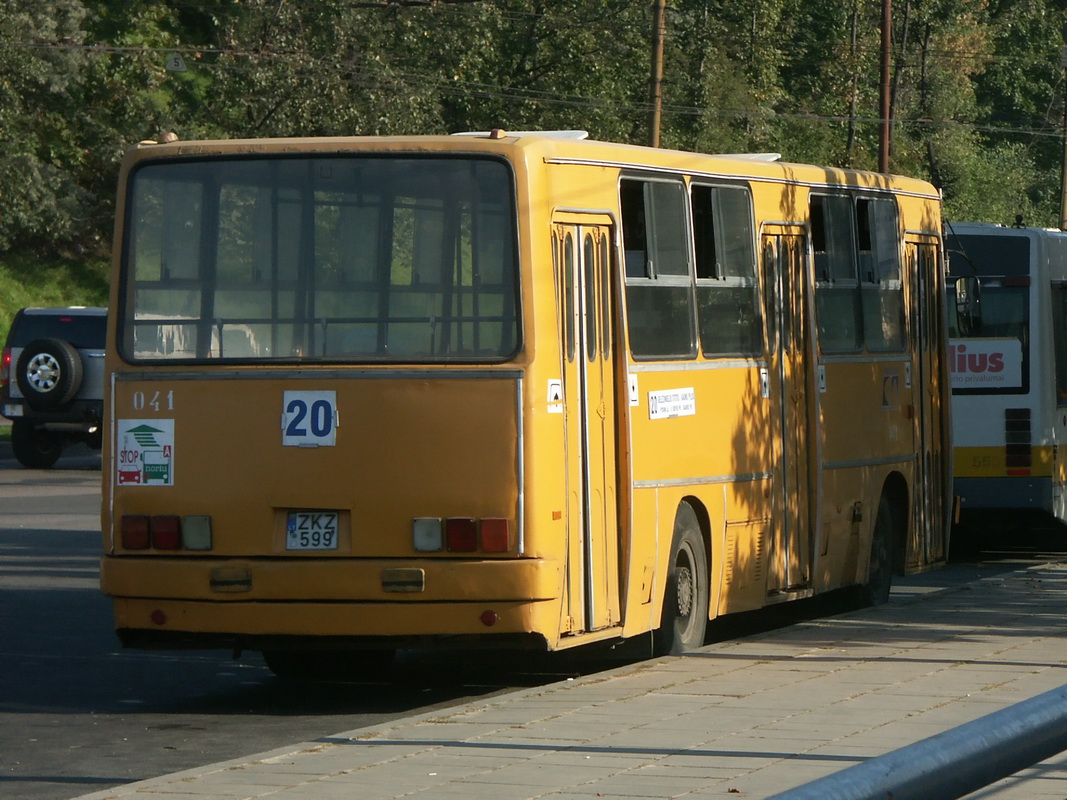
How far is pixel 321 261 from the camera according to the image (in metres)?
10.1

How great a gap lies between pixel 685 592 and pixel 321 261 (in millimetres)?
3035

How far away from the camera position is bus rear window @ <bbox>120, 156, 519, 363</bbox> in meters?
9.93

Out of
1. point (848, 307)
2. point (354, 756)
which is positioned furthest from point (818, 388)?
point (354, 756)

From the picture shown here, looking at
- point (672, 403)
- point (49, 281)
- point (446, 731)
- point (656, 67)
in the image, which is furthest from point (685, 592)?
point (49, 281)

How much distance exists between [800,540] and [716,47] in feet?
147

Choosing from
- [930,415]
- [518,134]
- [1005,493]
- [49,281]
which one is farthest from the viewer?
[49,281]

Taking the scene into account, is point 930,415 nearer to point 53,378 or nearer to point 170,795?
point 170,795

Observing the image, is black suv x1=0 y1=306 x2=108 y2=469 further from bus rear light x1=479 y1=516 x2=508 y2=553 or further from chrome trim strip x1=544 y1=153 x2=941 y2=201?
bus rear light x1=479 y1=516 x2=508 y2=553

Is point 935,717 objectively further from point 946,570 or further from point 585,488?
point 946,570

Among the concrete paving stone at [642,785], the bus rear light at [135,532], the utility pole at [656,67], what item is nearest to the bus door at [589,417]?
the bus rear light at [135,532]

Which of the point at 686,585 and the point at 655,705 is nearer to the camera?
the point at 655,705

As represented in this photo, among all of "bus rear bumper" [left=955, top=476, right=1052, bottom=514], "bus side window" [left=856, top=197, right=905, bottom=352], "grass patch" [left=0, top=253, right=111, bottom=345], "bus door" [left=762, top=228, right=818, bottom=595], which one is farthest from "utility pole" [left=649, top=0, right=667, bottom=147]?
"grass patch" [left=0, top=253, right=111, bottom=345]

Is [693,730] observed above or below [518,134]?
below

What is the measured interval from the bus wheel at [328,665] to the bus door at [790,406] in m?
2.76
